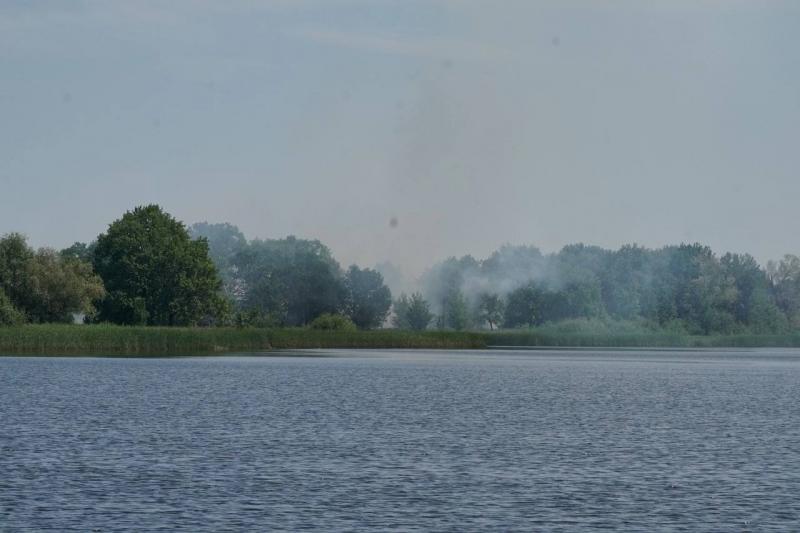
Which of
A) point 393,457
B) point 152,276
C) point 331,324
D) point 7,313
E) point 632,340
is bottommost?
point 393,457

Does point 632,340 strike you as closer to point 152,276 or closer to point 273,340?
point 273,340

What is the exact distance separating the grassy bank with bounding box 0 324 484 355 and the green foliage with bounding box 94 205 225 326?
7583mm

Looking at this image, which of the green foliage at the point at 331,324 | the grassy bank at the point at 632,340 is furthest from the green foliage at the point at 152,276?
the grassy bank at the point at 632,340

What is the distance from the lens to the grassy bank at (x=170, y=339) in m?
108

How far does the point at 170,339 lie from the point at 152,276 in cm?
2655

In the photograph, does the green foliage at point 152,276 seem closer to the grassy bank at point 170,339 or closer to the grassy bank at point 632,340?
the grassy bank at point 170,339

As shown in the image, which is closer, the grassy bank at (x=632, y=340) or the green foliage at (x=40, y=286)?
the green foliage at (x=40, y=286)

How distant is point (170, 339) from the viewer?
378 feet

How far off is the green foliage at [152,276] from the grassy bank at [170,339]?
7583 mm

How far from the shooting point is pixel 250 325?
148875 millimetres

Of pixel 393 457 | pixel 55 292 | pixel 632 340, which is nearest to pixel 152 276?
pixel 55 292

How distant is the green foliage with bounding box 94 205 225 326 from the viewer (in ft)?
454

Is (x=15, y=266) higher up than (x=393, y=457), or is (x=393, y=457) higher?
(x=15, y=266)

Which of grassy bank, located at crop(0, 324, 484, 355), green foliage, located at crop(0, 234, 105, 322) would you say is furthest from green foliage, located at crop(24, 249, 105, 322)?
grassy bank, located at crop(0, 324, 484, 355)
